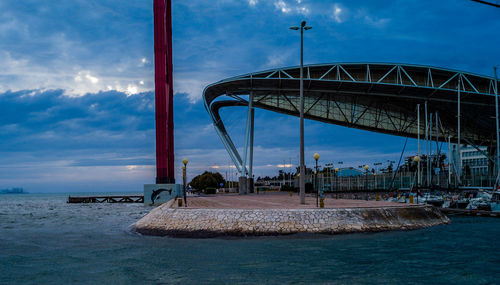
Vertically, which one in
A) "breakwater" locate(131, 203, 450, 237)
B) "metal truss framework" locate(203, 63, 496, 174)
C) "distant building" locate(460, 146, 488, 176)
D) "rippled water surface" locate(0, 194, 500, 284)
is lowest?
"rippled water surface" locate(0, 194, 500, 284)

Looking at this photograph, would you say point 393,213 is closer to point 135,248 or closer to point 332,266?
point 332,266

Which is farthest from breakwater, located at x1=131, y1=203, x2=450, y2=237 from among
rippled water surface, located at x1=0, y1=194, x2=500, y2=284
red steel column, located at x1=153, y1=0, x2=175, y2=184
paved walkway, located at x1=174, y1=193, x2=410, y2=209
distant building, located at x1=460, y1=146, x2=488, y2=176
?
distant building, located at x1=460, y1=146, x2=488, y2=176

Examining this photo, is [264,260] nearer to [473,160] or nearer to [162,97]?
[162,97]

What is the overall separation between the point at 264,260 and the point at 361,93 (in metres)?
45.1

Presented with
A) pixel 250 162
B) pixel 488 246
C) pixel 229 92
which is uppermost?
pixel 229 92

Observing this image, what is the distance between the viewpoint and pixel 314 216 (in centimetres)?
2255

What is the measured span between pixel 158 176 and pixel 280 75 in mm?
21249

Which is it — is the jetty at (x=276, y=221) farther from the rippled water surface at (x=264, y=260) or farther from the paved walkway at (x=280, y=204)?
the paved walkway at (x=280, y=204)

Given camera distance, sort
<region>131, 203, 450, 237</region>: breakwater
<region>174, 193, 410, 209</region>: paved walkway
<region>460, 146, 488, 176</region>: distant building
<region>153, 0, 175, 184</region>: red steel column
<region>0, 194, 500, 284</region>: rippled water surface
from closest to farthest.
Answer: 1. <region>0, 194, 500, 284</region>: rippled water surface
2. <region>131, 203, 450, 237</region>: breakwater
3. <region>174, 193, 410, 209</region>: paved walkway
4. <region>153, 0, 175, 184</region>: red steel column
5. <region>460, 146, 488, 176</region>: distant building

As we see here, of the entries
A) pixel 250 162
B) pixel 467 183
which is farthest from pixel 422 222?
pixel 467 183

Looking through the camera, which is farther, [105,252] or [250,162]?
[250,162]

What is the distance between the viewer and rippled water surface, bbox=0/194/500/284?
13.3m

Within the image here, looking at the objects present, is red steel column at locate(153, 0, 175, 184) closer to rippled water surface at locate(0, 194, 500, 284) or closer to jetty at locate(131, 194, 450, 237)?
jetty at locate(131, 194, 450, 237)

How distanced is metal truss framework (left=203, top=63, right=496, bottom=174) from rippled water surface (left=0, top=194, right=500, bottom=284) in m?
34.8
